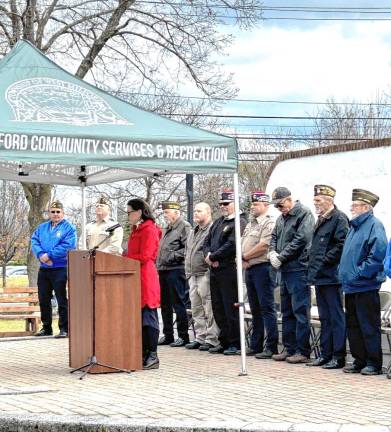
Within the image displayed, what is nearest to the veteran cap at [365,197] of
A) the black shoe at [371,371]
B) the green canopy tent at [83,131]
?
the green canopy tent at [83,131]

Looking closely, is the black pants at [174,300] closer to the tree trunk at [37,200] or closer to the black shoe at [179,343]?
the black shoe at [179,343]

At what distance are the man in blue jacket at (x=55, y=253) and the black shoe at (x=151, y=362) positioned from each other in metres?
3.69

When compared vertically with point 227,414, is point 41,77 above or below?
above

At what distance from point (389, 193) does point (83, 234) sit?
4.87 metres

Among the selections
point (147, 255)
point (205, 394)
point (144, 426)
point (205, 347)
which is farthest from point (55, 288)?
point (144, 426)

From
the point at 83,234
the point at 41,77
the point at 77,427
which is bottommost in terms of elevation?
the point at 77,427

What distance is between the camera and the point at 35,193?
89.5ft

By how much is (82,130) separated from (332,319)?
12.1 ft

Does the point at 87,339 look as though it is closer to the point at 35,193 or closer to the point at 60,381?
the point at 60,381

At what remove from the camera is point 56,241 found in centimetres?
1418

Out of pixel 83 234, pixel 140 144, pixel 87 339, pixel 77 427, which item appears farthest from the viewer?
pixel 83 234

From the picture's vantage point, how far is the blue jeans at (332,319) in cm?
1081

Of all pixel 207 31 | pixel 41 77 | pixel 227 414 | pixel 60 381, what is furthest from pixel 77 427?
pixel 207 31

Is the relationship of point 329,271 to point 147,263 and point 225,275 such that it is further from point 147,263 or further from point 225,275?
point 147,263
